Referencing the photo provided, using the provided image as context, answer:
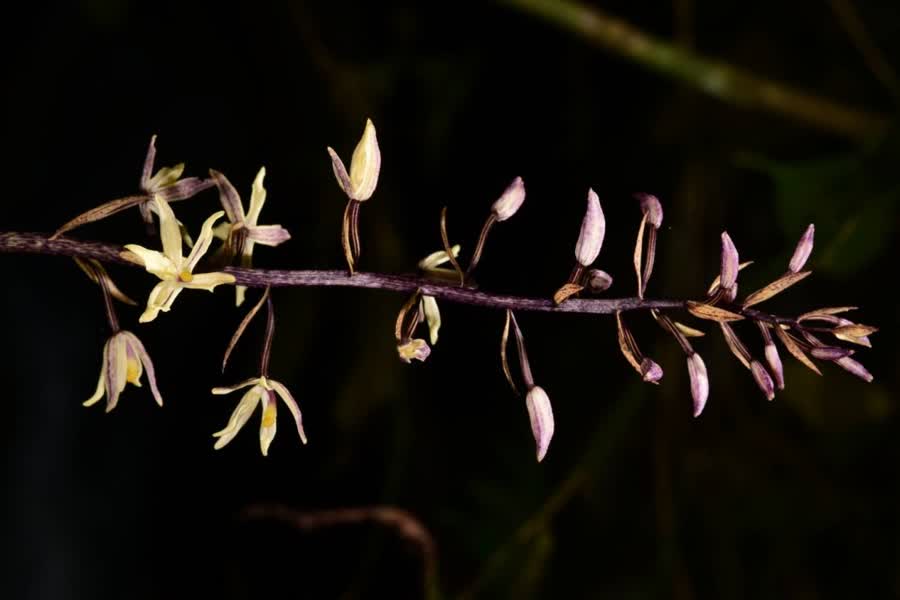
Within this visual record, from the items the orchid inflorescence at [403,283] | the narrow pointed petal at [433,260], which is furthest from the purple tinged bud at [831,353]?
the narrow pointed petal at [433,260]

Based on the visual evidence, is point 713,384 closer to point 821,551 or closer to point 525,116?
point 821,551

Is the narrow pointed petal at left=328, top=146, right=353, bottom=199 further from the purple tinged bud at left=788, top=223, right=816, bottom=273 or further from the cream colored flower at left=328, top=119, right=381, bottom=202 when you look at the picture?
the purple tinged bud at left=788, top=223, right=816, bottom=273

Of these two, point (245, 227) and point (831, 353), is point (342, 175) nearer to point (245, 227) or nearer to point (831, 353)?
point (245, 227)

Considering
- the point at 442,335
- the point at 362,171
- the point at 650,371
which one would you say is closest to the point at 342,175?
the point at 362,171

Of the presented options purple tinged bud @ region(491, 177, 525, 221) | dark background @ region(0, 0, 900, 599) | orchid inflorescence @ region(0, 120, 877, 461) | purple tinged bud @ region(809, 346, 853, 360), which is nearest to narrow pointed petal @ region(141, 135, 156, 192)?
orchid inflorescence @ region(0, 120, 877, 461)

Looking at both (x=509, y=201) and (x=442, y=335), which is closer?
(x=509, y=201)

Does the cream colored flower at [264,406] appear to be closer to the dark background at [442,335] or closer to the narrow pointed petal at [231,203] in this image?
the narrow pointed petal at [231,203]
